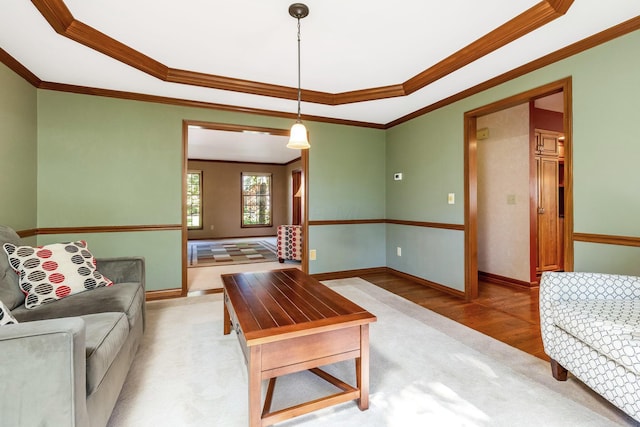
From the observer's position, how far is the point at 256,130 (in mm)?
3896

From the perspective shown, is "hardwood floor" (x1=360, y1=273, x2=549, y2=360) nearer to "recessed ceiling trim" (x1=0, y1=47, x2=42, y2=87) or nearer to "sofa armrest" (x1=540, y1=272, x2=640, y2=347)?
"sofa armrest" (x1=540, y1=272, x2=640, y2=347)

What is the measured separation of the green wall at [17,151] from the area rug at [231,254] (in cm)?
270

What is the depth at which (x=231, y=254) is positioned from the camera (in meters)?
6.43

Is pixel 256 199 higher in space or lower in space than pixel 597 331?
higher

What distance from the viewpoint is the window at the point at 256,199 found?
31.6ft

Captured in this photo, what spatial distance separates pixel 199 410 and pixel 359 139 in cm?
387

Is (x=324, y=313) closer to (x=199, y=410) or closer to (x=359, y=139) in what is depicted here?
(x=199, y=410)

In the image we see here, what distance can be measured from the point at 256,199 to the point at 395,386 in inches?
338

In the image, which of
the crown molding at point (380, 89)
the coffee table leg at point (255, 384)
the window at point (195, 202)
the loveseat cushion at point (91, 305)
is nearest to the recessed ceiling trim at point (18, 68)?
the crown molding at point (380, 89)

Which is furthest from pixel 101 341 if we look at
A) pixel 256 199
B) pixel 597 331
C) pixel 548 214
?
pixel 256 199

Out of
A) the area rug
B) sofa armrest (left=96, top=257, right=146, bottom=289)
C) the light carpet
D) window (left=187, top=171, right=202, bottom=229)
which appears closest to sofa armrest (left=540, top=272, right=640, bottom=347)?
the light carpet

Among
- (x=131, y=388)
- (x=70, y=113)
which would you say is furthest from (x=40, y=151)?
(x=131, y=388)

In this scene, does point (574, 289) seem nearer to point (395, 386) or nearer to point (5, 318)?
point (395, 386)

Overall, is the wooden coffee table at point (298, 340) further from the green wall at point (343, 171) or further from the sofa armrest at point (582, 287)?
the green wall at point (343, 171)
